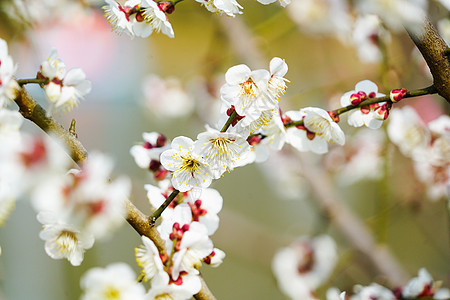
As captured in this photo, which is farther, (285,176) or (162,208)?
(285,176)

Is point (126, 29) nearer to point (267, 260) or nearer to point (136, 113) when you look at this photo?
point (267, 260)

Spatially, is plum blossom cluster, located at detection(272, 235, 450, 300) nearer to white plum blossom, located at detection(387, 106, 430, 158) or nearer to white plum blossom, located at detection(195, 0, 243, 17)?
white plum blossom, located at detection(387, 106, 430, 158)

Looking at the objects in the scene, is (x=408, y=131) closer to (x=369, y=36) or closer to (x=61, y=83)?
(x=369, y=36)

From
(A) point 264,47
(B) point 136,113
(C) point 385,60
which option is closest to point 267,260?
(A) point 264,47

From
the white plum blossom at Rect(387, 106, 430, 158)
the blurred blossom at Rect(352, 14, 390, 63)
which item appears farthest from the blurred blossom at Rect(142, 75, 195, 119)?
the white plum blossom at Rect(387, 106, 430, 158)

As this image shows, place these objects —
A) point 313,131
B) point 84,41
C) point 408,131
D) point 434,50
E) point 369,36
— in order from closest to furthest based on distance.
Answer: point 434,50, point 313,131, point 408,131, point 369,36, point 84,41

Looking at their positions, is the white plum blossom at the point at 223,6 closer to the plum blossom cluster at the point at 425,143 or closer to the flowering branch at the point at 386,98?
the flowering branch at the point at 386,98

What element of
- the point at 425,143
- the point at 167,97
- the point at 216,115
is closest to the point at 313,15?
the point at 216,115
